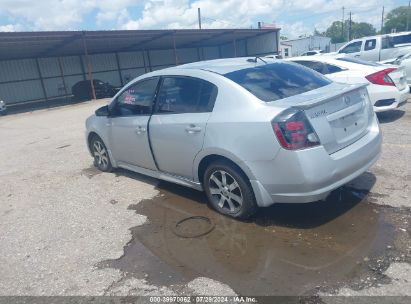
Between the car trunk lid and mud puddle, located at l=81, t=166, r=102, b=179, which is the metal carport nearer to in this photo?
mud puddle, located at l=81, t=166, r=102, b=179

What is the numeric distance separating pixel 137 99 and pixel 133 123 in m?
0.34

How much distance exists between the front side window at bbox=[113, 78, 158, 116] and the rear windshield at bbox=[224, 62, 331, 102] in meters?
1.22

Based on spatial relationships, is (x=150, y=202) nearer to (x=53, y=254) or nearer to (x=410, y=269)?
(x=53, y=254)

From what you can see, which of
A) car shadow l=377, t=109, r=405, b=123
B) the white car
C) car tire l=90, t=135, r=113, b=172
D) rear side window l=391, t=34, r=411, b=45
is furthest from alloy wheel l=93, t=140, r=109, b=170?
rear side window l=391, t=34, r=411, b=45

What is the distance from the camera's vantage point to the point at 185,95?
428 cm

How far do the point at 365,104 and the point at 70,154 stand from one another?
251 inches

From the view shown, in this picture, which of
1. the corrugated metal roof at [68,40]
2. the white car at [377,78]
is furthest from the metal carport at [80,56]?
the white car at [377,78]

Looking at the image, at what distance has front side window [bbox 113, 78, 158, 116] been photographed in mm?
4770

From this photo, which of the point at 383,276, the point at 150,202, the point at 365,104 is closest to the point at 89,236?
the point at 150,202

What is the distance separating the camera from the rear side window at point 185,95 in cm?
402

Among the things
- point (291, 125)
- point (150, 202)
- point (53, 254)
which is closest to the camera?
point (291, 125)

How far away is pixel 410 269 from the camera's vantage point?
113 inches

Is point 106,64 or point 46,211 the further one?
point 106,64

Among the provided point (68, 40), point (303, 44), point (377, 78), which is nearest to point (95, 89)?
point (68, 40)
